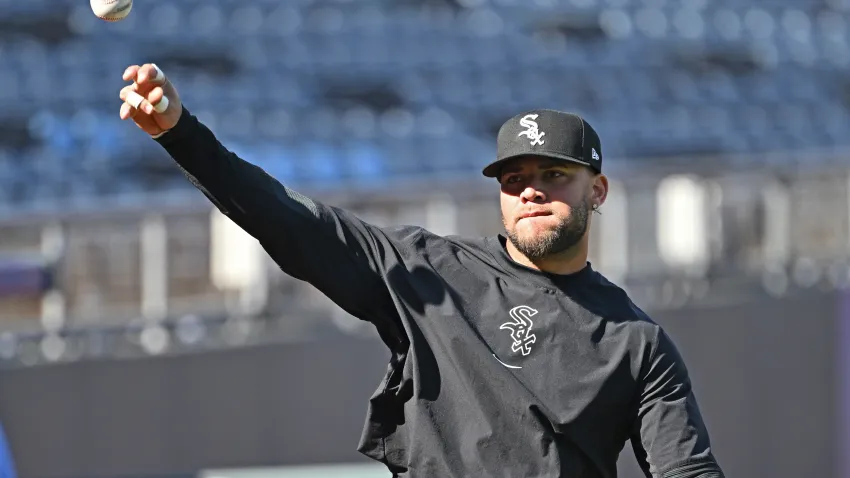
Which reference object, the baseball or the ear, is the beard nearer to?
the ear

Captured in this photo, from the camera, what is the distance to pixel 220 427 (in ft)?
20.5

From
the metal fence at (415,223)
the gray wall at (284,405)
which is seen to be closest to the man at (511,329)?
the gray wall at (284,405)

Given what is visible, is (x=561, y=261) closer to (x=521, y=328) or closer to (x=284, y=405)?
(x=521, y=328)

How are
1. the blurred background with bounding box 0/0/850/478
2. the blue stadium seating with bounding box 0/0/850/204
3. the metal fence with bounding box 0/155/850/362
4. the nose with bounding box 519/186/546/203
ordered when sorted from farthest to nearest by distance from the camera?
the blue stadium seating with bounding box 0/0/850/204 < the metal fence with bounding box 0/155/850/362 < the blurred background with bounding box 0/0/850/478 < the nose with bounding box 519/186/546/203

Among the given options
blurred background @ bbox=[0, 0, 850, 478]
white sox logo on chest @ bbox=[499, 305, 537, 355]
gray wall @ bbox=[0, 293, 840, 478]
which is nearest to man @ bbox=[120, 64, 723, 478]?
white sox logo on chest @ bbox=[499, 305, 537, 355]

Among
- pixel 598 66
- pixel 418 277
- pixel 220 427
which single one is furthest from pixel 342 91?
pixel 418 277

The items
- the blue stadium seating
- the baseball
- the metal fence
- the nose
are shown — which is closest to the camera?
the baseball

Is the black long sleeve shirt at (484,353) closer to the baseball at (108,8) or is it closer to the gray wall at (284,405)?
the baseball at (108,8)

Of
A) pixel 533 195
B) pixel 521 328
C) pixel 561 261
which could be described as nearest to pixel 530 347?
pixel 521 328

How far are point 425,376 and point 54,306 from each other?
4.48m

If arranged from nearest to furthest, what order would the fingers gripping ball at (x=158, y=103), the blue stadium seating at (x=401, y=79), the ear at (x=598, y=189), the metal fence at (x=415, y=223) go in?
the fingers gripping ball at (x=158, y=103)
the ear at (x=598, y=189)
the metal fence at (x=415, y=223)
the blue stadium seating at (x=401, y=79)

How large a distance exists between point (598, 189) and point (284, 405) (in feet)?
13.7

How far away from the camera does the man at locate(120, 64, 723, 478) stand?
2.28m

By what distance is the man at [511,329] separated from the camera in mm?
2279
